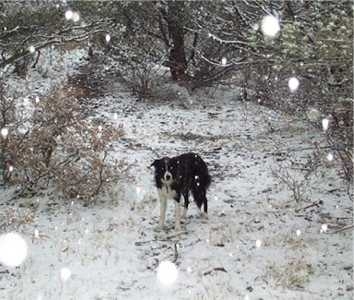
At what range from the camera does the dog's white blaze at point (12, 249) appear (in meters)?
8.99

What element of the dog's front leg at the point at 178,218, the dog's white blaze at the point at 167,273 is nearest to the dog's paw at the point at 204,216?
the dog's front leg at the point at 178,218

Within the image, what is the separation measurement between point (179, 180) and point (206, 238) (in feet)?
3.89

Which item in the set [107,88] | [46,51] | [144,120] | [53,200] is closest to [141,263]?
[53,200]

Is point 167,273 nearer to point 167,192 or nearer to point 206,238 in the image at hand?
point 206,238

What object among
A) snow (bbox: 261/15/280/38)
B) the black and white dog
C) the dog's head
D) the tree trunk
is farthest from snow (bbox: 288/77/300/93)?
the tree trunk

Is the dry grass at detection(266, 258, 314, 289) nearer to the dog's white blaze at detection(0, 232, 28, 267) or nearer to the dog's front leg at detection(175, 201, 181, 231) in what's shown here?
the dog's front leg at detection(175, 201, 181, 231)

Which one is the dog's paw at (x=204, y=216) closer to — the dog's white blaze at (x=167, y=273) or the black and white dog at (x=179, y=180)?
the black and white dog at (x=179, y=180)

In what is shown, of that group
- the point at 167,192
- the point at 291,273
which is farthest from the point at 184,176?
the point at 291,273

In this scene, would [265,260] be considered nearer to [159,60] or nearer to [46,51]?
[159,60]

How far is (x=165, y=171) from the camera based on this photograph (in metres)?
9.74

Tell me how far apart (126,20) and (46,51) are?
4.57 metres

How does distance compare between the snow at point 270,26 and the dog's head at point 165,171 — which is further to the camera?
the dog's head at point 165,171

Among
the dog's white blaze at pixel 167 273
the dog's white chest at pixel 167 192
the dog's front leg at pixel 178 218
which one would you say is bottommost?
the dog's white blaze at pixel 167 273

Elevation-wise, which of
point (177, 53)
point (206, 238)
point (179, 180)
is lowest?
point (206, 238)
